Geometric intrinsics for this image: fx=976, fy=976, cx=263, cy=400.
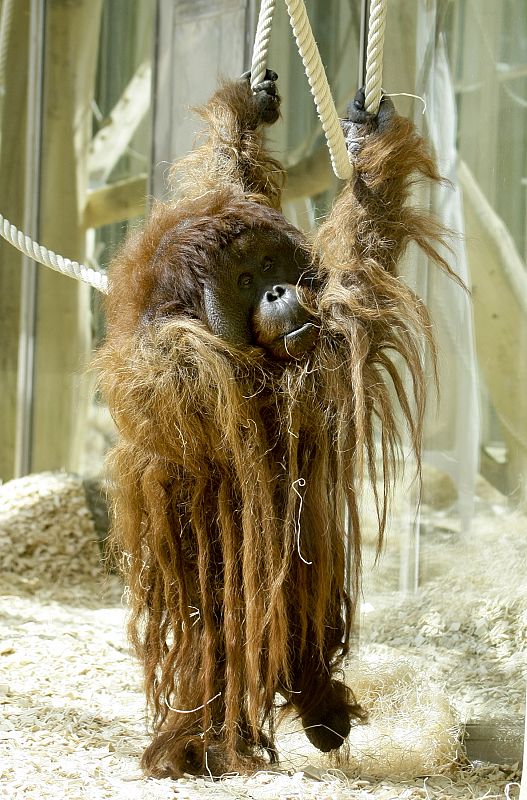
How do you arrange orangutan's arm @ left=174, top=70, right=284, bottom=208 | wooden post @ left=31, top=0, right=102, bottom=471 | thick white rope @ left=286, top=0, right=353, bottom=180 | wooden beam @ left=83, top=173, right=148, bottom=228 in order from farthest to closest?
1. wooden post @ left=31, top=0, right=102, bottom=471
2. wooden beam @ left=83, top=173, right=148, bottom=228
3. orangutan's arm @ left=174, top=70, right=284, bottom=208
4. thick white rope @ left=286, top=0, right=353, bottom=180

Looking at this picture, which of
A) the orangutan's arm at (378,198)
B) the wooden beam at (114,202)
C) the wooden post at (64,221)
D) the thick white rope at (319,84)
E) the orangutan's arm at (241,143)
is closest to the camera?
the thick white rope at (319,84)

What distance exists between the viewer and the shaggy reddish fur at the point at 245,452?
1.68 meters

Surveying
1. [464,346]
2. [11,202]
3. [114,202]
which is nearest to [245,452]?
[464,346]

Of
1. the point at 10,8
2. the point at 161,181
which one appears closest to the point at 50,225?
the point at 10,8

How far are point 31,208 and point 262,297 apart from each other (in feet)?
10.6

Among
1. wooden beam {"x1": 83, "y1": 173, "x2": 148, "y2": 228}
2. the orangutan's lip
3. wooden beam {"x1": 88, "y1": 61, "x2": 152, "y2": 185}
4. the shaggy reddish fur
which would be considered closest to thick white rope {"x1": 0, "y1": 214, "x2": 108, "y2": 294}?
the shaggy reddish fur

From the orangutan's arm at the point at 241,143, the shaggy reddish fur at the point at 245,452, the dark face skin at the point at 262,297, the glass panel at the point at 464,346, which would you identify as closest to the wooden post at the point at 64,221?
the glass panel at the point at 464,346

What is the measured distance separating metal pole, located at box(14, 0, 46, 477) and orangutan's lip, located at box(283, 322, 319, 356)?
10.6 ft

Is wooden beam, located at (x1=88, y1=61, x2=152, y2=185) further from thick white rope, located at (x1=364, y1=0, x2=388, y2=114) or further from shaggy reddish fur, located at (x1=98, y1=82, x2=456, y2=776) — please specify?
thick white rope, located at (x1=364, y1=0, x2=388, y2=114)

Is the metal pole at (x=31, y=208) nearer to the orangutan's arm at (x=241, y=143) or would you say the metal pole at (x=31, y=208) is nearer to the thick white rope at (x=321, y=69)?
the orangutan's arm at (x=241, y=143)

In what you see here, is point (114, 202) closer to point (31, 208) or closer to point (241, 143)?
point (31, 208)

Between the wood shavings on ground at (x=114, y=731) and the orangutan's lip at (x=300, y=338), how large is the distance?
2.49 feet

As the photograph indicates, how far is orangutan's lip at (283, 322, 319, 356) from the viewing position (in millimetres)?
1674

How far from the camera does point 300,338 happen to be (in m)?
1.68
